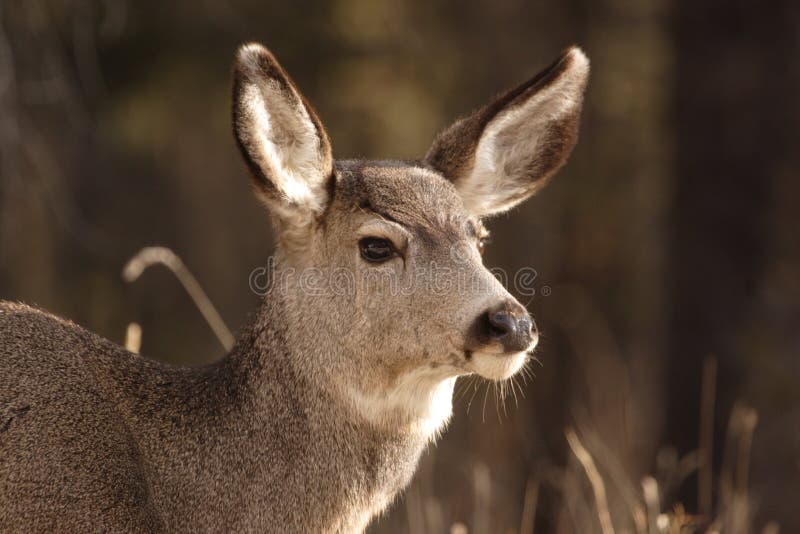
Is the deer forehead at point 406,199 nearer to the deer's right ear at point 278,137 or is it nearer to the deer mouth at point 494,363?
the deer's right ear at point 278,137

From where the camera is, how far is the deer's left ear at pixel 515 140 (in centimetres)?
589

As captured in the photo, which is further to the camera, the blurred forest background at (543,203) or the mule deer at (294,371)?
the blurred forest background at (543,203)

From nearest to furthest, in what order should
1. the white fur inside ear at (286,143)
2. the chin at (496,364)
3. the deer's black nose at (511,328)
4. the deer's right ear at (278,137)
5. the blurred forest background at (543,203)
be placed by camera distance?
1. the deer's black nose at (511,328)
2. the chin at (496,364)
3. the deer's right ear at (278,137)
4. the white fur inside ear at (286,143)
5. the blurred forest background at (543,203)

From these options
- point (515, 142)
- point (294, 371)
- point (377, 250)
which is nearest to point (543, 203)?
point (515, 142)

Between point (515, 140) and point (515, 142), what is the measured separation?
0.01 metres

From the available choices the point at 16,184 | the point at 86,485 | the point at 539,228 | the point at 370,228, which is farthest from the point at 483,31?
the point at 86,485

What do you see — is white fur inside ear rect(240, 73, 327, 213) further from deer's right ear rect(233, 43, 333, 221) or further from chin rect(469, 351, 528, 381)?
chin rect(469, 351, 528, 381)

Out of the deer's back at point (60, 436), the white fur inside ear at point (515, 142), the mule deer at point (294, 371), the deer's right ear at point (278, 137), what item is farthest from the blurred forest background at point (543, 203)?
the deer's back at point (60, 436)

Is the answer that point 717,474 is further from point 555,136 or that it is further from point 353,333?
point 353,333

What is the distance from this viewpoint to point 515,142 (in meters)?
6.23

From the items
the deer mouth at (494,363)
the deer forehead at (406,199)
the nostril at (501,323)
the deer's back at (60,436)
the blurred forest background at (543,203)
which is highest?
the nostril at (501,323)

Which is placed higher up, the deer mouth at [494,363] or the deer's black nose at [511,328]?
the deer's black nose at [511,328]

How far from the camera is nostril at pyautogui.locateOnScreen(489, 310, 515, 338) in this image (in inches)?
190

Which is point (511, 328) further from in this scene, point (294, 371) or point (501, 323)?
point (294, 371)
